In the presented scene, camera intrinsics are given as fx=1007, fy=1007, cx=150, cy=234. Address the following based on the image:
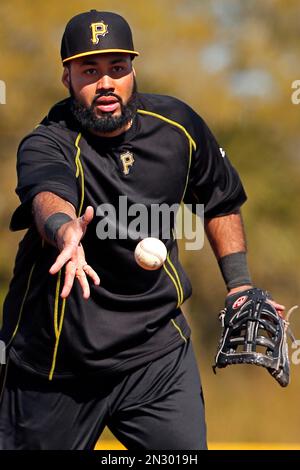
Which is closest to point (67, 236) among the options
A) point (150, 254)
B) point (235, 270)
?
point (150, 254)

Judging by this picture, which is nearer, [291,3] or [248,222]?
[248,222]

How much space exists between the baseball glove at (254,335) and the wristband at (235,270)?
4.3 inches

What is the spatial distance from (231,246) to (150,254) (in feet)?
2.44

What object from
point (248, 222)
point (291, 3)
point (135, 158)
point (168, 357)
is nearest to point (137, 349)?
point (168, 357)

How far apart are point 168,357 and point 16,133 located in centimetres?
964

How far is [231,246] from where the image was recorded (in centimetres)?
416

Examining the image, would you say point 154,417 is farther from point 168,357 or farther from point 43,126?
point 43,126

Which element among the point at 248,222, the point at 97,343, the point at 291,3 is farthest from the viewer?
the point at 291,3

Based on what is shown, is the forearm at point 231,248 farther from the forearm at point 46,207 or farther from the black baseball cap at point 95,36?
the forearm at point 46,207

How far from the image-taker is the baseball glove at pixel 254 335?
380 cm

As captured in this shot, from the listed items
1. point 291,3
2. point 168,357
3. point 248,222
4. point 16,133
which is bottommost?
point 168,357

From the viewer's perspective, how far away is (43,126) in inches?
151

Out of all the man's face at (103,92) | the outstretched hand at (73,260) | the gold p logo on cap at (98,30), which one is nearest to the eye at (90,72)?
the man's face at (103,92)

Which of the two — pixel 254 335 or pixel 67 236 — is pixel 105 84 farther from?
pixel 254 335
